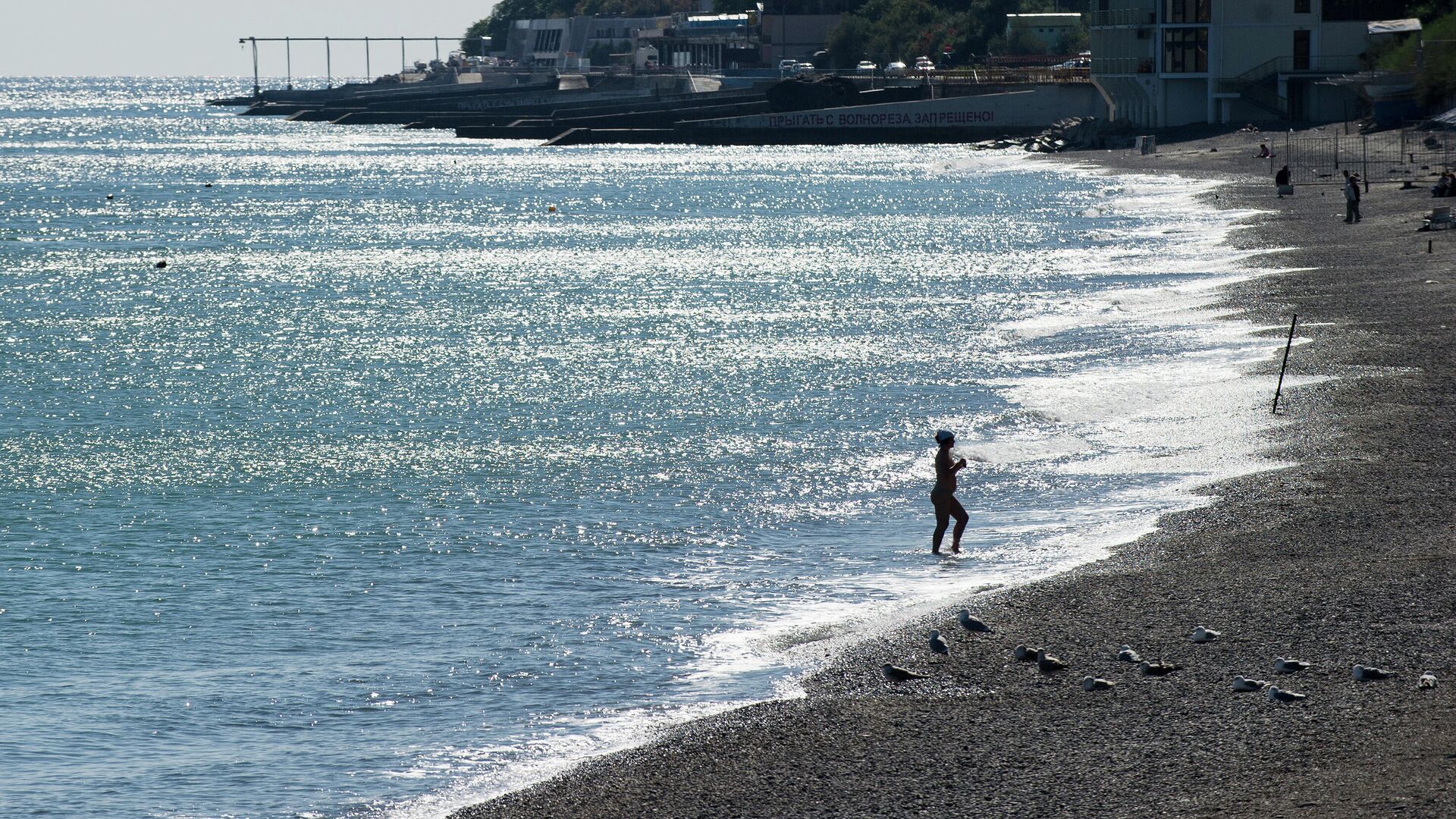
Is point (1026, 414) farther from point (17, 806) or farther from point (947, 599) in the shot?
point (17, 806)

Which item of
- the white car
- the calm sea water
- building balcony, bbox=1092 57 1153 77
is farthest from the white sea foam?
the white car

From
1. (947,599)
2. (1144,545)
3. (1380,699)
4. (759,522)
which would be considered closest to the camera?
(1380,699)

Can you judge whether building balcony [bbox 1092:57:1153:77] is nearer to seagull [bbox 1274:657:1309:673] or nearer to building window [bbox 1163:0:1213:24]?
building window [bbox 1163:0:1213:24]

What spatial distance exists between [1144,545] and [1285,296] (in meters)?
22.6

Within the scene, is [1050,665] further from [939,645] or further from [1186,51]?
[1186,51]

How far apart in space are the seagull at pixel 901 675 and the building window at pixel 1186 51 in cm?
9989

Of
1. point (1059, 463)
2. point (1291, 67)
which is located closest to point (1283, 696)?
point (1059, 463)

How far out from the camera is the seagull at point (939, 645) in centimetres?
1589

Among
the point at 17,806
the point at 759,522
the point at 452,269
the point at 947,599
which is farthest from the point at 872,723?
the point at 452,269

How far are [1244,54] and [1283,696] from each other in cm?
10058

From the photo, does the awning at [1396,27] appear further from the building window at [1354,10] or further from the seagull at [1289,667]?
the seagull at [1289,667]

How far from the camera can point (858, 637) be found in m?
17.0

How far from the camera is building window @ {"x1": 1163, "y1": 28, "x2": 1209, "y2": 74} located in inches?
4277

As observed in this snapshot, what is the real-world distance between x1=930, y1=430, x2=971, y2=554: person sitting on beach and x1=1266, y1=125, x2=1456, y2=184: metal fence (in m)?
48.3
